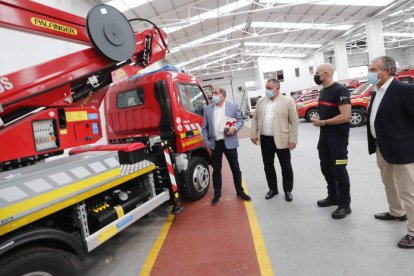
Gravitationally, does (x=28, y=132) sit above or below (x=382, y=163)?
above

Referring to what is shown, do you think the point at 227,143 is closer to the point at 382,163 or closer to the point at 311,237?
the point at 311,237

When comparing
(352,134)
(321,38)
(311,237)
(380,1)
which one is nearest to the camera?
(311,237)

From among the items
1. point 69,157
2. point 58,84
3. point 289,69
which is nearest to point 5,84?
→ point 58,84

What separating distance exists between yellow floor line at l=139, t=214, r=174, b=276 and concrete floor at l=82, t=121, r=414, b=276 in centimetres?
6

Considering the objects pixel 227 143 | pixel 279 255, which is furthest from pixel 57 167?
pixel 227 143

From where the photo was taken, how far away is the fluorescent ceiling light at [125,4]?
25.2 ft

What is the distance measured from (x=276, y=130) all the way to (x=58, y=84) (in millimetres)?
2631

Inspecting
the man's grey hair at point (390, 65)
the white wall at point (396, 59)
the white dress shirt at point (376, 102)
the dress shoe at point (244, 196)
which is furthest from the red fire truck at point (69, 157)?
the white wall at point (396, 59)

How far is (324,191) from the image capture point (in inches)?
158

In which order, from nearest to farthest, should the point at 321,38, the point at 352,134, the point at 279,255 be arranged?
1. the point at 279,255
2. the point at 352,134
3. the point at 321,38

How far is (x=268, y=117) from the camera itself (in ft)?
12.4

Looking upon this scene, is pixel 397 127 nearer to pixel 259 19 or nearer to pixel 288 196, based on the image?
pixel 288 196

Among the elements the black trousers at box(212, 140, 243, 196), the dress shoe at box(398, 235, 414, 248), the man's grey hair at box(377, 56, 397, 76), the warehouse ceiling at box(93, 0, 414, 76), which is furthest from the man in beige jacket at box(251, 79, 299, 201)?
the warehouse ceiling at box(93, 0, 414, 76)

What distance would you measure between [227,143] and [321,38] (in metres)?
20.2
